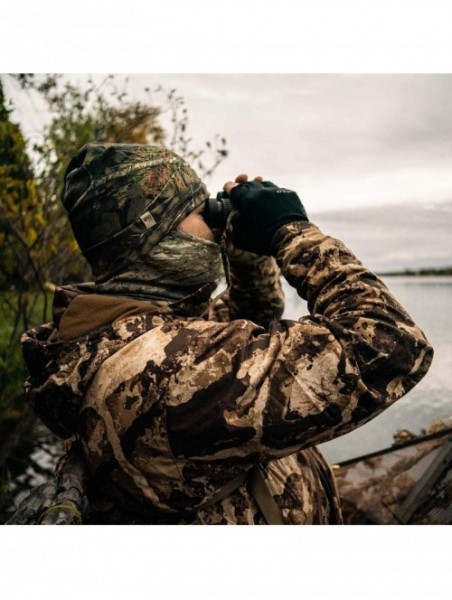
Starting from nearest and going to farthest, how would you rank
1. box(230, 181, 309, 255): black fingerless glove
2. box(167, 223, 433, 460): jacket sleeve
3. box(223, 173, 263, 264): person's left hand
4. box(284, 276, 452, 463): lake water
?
box(167, 223, 433, 460): jacket sleeve
box(230, 181, 309, 255): black fingerless glove
box(223, 173, 263, 264): person's left hand
box(284, 276, 452, 463): lake water

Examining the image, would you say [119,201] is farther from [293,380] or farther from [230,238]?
[293,380]

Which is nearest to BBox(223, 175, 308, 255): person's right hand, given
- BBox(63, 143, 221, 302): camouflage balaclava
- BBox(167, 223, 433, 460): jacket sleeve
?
BBox(63, 143, 221, 302): camouflage balaclava

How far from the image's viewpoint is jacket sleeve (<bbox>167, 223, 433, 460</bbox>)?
3.47ft

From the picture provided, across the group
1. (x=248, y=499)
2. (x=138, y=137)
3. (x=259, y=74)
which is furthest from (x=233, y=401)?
(x=138, y=137)

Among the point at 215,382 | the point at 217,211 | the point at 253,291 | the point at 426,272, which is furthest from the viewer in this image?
the point at 426,272

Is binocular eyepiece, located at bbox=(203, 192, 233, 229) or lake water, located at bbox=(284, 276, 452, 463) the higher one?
binocular eyepiece, located at bbox=(203, 192, 233, 229)

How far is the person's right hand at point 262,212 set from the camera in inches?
51.5

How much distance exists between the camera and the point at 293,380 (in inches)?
→ 41.9

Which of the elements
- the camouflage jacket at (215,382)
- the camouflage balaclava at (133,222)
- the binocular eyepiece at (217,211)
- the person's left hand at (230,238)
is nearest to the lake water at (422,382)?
the person's left hand at (230,238)

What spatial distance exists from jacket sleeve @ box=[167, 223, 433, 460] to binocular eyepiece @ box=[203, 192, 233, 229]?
1.41 ft

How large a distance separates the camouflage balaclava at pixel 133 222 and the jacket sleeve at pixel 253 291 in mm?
353

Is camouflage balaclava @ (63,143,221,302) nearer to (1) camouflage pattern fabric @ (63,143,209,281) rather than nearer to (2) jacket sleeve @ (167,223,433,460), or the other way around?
(1) camouflage pattern fabric @ (63,143,209,281)

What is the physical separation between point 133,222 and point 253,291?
0.60m

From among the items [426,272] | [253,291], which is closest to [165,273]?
[253,291]
